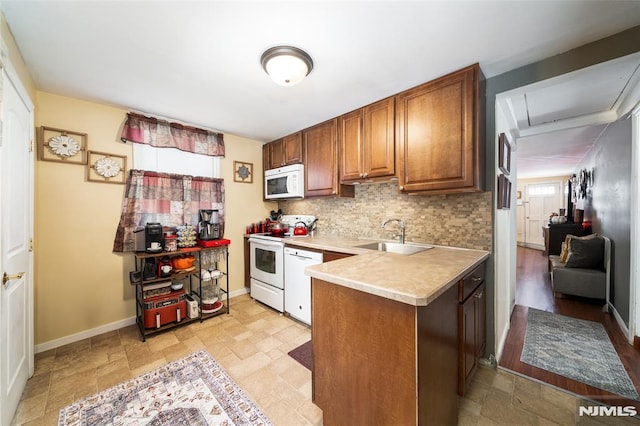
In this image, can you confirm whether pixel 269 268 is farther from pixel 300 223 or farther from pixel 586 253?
pixel 586 253

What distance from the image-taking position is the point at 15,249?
157 centimetres

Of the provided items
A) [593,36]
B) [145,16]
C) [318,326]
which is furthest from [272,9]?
[593,36]

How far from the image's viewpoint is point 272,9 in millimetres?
1292

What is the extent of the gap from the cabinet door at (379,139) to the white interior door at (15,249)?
2487mm

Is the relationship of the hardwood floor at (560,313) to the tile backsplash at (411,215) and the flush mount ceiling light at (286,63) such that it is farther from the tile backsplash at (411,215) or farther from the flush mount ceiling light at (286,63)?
the flush mount ceiling light at (286,63)

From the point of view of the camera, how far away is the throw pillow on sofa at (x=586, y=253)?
3142 millimetres

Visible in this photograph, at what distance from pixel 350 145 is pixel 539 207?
8.60 meters

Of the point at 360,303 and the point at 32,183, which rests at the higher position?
the point at 32,183

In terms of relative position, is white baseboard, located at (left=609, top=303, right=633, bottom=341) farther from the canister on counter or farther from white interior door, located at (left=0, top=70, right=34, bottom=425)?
white interior door, located at (left=0, top=70, right=34, bottom=425)

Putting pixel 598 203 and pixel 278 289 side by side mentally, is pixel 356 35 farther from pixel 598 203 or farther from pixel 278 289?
pixel 598 203

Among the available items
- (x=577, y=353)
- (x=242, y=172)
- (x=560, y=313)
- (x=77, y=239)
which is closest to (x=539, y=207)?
(x=560, y=313)

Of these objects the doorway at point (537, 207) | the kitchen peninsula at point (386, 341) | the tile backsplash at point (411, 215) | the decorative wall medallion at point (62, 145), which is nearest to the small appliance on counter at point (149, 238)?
the decorative wall medallion at point (62, 145)

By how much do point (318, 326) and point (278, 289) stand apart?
160 centimetres

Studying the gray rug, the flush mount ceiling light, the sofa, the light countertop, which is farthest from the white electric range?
the sofa
